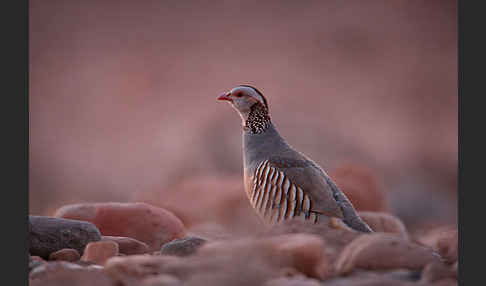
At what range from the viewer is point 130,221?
230 inches

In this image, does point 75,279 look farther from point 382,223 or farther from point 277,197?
point 382,223

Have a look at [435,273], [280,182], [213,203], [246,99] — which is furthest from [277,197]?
[213,203]

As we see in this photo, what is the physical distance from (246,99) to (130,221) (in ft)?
5.94

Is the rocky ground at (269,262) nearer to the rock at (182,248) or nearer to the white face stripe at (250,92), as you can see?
the rock at (182,248)

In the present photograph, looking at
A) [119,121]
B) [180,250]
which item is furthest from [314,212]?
[119,121]

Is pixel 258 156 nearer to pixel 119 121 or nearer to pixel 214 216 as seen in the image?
pixel 214 216

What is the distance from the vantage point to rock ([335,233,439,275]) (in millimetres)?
3191

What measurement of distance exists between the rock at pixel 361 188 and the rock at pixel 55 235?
17.1ft

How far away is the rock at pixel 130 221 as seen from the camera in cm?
580

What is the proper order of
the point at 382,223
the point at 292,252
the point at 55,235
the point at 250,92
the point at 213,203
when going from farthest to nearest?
1. the point at 213,203
2. the point at 382,223
3. the point at 250,92
4. the point at 55,235
5. the point at 292,252

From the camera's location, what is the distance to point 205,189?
13.7m

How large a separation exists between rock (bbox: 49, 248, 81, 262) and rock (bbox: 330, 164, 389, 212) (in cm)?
543

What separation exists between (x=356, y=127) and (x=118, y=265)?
15.9 meters

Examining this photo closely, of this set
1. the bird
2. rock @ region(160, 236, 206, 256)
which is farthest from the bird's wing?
rock @ region(160, 236, 206, 256)
